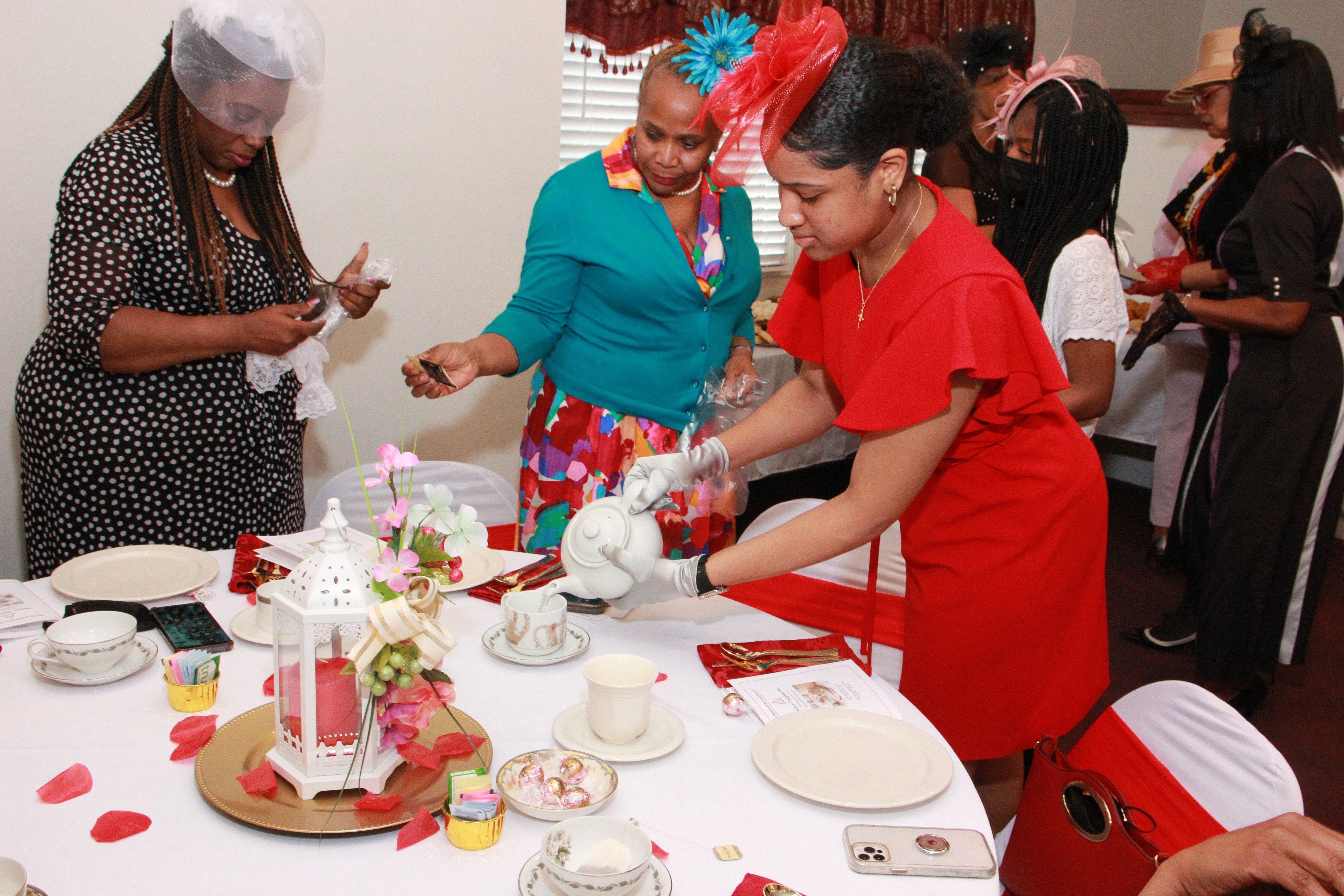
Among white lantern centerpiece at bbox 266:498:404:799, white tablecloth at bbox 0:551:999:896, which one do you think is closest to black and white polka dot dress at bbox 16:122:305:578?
white tablecloth at bbox 0:551:999:896

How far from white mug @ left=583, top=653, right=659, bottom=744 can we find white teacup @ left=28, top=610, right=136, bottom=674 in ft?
2.02

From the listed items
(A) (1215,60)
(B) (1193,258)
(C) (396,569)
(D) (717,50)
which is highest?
(A) (1215,60)

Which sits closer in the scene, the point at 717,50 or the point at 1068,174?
the point at 717,50

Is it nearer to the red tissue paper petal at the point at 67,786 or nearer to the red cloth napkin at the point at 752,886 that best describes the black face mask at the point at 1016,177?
the red cloth napkin at the point at 752,886

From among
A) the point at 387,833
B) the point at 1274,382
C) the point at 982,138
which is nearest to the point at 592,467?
the point at 387,833

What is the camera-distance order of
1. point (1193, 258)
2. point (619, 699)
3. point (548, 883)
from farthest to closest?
point (1193, 258) → point (619, 699) → point (548, 883)

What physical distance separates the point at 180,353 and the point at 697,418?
1056mm

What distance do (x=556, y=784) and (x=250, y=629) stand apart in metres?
0.60

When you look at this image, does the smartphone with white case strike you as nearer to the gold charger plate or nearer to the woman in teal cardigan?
the gold charger plate

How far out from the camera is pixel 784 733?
125 centimetres

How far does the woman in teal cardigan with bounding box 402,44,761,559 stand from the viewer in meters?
2.07

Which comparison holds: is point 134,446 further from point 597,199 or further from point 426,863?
point 426,863

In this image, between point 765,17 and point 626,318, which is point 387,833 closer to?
point 626,318

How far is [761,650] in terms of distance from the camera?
4.88ft
